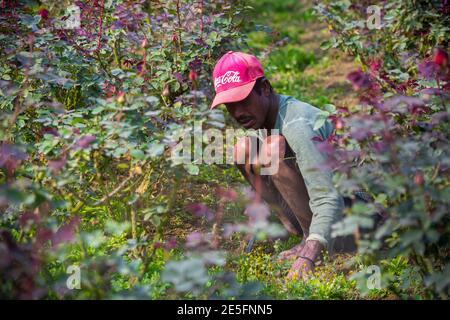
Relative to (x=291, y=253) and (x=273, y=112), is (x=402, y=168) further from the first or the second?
(x=291, y=253)

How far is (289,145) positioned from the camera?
317 centimetres

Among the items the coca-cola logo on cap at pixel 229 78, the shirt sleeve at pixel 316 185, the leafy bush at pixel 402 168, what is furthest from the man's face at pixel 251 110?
the leafy bush at pixel 402 168

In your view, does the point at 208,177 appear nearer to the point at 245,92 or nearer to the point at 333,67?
the point at 245,92

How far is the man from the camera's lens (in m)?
2.92

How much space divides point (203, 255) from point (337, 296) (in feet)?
3.02

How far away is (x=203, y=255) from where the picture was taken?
2.12 m

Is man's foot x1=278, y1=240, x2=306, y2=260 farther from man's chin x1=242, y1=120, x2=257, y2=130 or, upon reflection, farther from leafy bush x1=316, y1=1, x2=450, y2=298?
man's chin x1=242, y1=120, x2=257, y2=130

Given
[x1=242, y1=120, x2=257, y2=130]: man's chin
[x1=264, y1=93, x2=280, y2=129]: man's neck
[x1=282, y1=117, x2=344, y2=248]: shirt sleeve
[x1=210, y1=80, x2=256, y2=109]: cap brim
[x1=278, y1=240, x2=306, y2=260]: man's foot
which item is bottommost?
[x1=278, y1=240, x2=306, y2=260]: man's foot

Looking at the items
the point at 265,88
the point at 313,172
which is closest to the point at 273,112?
the point at 265,88

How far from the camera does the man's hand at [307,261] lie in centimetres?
290

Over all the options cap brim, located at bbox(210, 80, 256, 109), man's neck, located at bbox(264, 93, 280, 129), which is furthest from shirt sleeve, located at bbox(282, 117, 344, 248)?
cap brim, located at bbox(210, 80, 256, 109)

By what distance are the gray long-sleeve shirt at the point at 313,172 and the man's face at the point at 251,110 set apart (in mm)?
125

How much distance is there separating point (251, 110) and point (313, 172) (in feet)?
1.55
